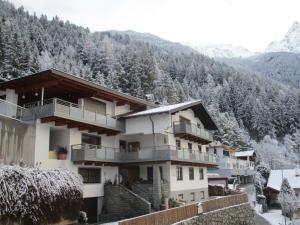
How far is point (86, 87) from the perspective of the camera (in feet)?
100

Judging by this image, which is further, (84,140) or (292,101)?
(292,101)

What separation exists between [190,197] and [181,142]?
232 inches

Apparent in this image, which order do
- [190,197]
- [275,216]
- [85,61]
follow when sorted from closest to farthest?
[190,197] < [275,216] < [85,61]

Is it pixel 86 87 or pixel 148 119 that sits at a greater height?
pixel 86 87

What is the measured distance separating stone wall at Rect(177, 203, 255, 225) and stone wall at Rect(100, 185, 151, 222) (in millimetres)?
4117

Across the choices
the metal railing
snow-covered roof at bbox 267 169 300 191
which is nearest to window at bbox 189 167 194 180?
the metal railing

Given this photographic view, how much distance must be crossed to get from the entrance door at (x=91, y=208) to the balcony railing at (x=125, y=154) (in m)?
3.75

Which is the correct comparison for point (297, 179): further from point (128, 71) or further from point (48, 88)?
point (48, 88)

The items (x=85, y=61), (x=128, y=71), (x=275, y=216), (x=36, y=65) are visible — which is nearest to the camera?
(x=275, y=216)

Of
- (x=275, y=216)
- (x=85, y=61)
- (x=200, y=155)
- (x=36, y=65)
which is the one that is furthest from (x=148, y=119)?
(x=85, y=61)

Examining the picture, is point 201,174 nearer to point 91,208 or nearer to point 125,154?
point 125,154

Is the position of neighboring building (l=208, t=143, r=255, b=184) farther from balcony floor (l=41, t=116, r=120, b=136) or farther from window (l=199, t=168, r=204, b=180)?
balcony floor (l=41, t=116, r=120, b=136)

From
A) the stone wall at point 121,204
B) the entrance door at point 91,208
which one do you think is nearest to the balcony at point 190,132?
the stone wall at point 121,204

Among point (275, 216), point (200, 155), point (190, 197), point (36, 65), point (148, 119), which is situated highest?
point (36, 65)
